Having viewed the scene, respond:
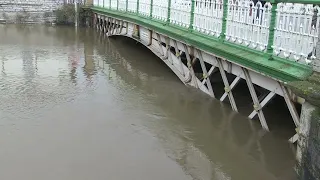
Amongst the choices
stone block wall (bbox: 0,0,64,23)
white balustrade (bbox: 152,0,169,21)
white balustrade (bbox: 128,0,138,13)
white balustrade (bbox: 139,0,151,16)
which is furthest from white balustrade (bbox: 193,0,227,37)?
stone block wall (bbox: 0,0,64,23)

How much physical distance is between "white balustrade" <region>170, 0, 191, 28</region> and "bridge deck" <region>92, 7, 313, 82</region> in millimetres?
137

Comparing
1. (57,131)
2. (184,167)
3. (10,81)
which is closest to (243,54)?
(184,167)

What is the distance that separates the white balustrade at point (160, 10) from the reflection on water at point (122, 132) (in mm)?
1509

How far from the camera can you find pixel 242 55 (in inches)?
242

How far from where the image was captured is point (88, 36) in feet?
62.8

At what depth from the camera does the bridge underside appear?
5.78 m

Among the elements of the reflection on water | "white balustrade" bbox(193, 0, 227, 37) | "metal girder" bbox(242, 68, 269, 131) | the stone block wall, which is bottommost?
the reflection on water

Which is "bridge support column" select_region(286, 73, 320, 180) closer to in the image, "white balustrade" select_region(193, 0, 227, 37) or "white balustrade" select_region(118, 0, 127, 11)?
"white balustrade" select_region(193, 0, 227, 37)

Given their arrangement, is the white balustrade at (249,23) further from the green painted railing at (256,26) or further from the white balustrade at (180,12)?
the white balustrade at (180,12)

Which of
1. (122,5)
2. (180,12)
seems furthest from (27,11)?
(180,12)

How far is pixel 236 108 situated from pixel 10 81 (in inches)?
216

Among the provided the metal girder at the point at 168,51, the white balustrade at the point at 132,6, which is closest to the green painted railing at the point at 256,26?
the metal girder at the point at 168,51

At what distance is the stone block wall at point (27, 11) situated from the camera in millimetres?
22956

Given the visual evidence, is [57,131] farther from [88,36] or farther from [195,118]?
[88,36]
